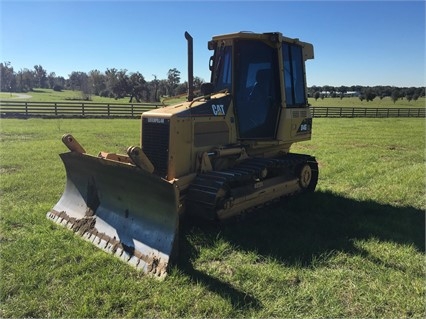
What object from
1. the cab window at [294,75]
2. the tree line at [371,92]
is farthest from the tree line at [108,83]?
the tree line at [371,92]

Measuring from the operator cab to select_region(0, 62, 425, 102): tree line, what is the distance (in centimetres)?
2286

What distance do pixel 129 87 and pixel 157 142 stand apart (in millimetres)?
64699

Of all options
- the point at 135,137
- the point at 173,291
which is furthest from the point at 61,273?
the point at 135,137

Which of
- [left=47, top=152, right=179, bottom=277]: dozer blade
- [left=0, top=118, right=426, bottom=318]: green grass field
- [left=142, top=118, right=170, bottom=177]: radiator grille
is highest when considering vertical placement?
[left=142, top=118, right=170, bottom=177]: radiator grille

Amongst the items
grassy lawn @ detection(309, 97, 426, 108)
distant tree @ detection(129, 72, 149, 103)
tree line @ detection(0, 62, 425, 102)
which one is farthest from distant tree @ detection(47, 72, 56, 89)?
grassy lawn @ detection(309, 97, 426, 108)

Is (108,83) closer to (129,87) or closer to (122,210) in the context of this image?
(129,87)

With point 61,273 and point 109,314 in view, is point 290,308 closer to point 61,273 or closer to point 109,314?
point 109,314

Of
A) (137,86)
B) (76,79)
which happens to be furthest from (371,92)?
(76,79)

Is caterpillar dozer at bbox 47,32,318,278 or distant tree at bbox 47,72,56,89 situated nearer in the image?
caterpillar dozer at bbox 47,32,318,278

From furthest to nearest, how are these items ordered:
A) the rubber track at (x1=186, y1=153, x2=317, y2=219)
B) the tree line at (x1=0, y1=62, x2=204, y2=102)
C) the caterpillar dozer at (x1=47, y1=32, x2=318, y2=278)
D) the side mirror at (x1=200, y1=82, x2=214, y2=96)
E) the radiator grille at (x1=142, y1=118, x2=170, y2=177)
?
the tree line at (x1=0, y1=62, x2=204, y2=102), the side mirror at (x1=200, y1=82, x2=214, y2=96), the radiator grille at (x1=142, y1=118, x2=170, y2=177), the rubber track at (x1=186, y1=153, x2=317, y2=219), the caterpillar dozer at (x1=47, y1=32, x2=318, y2=278)

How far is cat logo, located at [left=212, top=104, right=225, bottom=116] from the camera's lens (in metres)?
6.14

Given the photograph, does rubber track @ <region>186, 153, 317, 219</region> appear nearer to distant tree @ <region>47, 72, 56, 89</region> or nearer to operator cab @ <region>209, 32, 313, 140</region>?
operator cab @ <region>209, 32, 313, 140</region>

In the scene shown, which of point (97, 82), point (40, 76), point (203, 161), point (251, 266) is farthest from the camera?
point (40, 76)

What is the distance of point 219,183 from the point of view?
5391mm
